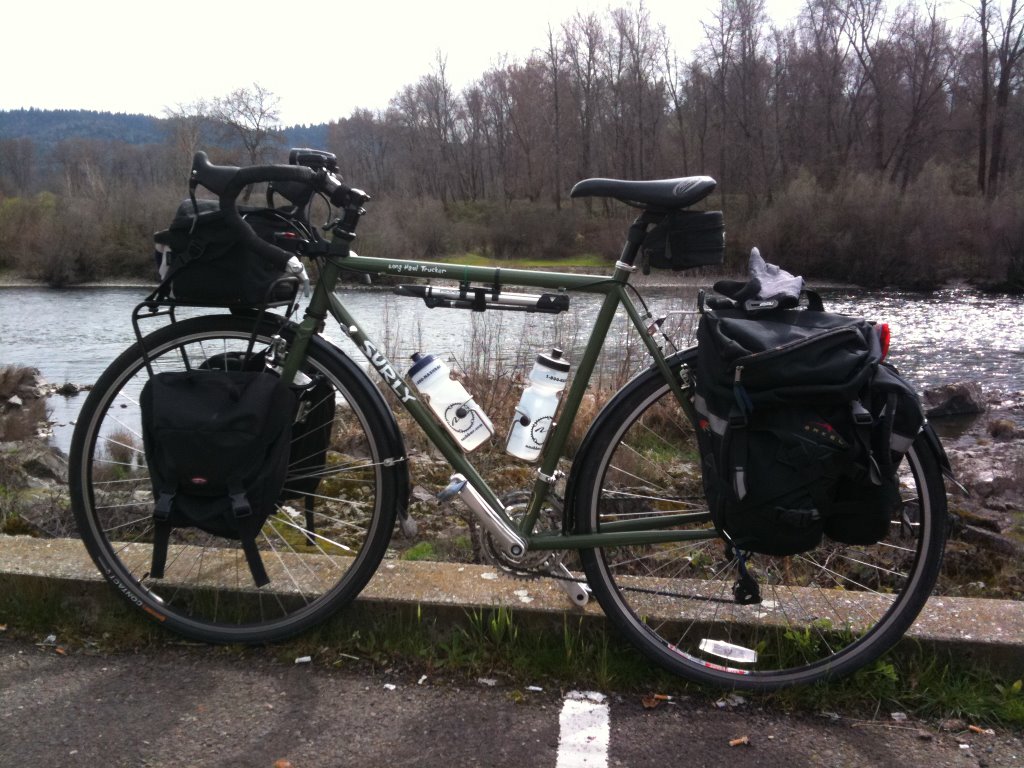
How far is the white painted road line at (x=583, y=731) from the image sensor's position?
2.08m

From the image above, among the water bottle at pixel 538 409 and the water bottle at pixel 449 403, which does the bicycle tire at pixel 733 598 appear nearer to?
the water bottle at pixel 538 409

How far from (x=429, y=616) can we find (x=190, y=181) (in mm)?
1461

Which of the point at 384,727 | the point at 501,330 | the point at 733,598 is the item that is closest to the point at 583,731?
the point at 384,727

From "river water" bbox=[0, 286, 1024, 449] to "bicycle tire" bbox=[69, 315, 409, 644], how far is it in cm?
35

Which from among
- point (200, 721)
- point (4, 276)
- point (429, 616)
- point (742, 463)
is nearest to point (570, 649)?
point (429, 616)

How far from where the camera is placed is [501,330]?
8.45 meters

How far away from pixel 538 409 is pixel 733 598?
0.79 metres

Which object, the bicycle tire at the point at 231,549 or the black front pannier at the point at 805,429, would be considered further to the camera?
the bicycle tire at the point at 231,549

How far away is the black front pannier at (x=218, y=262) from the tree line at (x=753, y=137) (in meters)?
32.6

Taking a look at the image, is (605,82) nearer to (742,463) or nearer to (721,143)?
(721,143)

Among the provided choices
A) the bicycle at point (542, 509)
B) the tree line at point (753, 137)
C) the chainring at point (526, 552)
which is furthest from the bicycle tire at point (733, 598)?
the tree line at point (753, 137)

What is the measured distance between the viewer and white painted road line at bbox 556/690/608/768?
2.08 metres

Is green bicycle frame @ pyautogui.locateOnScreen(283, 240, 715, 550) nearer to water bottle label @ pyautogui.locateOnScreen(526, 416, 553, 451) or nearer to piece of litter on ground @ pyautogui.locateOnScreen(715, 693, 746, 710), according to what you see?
water bottle label @ pyautogui.locateOnScreen(526, 416, 553, 451)

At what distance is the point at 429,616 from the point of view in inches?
103
